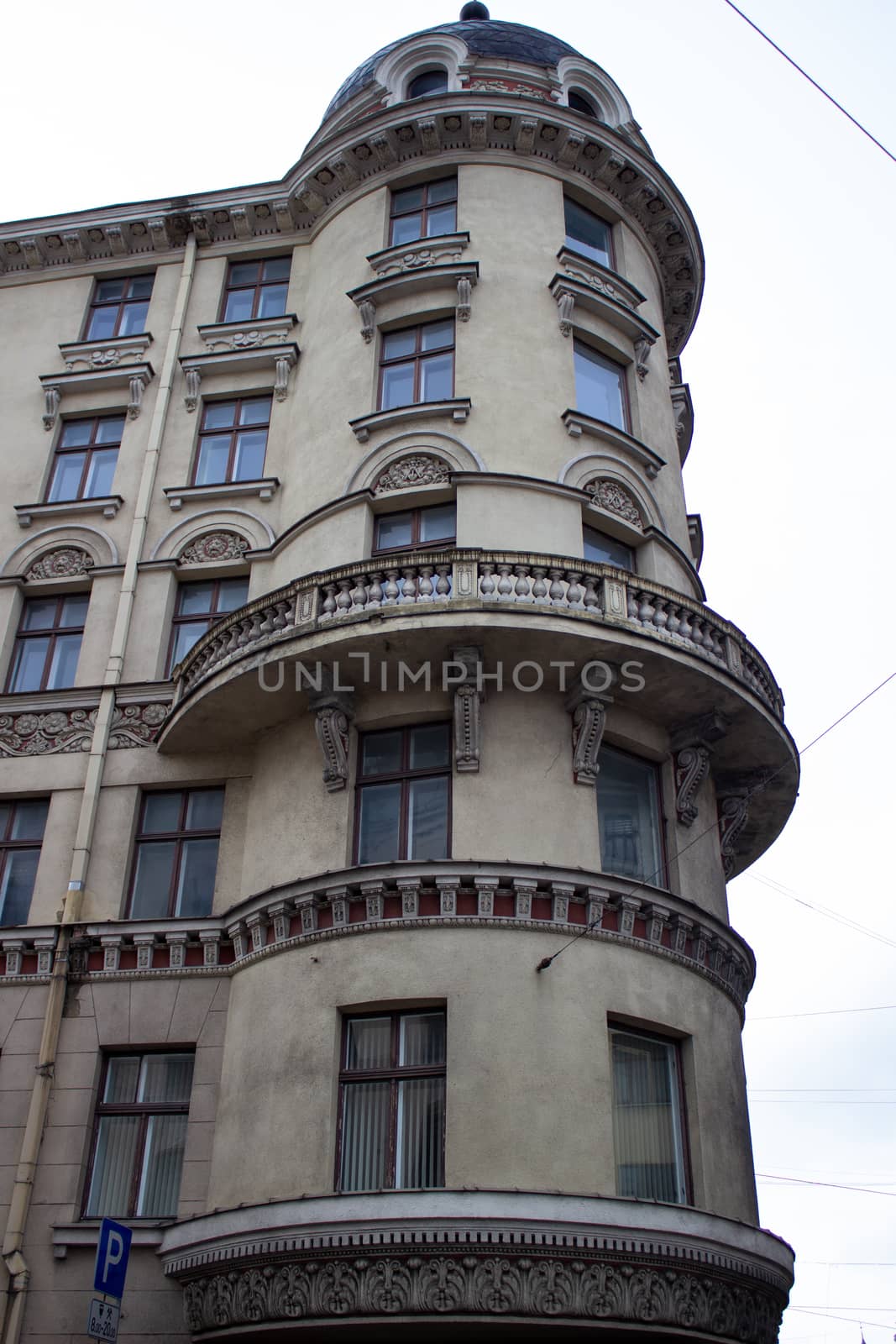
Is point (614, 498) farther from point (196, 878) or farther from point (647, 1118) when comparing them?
point (647, 1118)

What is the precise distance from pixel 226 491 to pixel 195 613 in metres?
2.41

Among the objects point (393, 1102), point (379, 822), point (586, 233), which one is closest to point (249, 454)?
point (586, 233)

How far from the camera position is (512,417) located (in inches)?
818

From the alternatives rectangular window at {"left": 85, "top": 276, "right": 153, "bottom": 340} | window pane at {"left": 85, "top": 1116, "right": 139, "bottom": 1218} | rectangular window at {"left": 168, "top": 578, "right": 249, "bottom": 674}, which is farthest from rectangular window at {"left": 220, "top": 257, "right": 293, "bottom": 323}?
window pane at {"left": 85, "top": 1116, "right": 139, "bottom": 1218}

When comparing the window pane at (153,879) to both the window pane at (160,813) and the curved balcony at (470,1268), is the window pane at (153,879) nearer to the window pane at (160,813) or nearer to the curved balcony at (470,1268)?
the window pane at (160,813)

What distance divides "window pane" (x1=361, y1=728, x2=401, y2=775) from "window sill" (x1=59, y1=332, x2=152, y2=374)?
38.0 feet

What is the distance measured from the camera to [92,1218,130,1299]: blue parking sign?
13.2m

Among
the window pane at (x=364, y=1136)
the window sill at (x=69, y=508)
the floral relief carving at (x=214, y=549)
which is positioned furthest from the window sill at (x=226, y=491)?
the window pane at (x=364, y=1136)

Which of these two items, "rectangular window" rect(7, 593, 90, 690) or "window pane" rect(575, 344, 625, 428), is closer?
"rectangular window" rect(7, 593, 90, 690)

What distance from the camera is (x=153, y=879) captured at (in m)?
19.4

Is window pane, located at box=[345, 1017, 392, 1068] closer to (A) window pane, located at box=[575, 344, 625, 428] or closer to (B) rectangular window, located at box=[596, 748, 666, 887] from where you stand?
(B) rectangular window, located at box=[596, 748, 666, 887]

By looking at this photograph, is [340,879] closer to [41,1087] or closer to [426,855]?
[426,855]

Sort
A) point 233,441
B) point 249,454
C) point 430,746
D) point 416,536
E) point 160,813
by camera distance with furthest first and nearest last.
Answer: point 233,441 < point 249,454 < point 416,536 < point 160,813 < point 430,746

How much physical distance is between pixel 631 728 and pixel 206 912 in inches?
270
